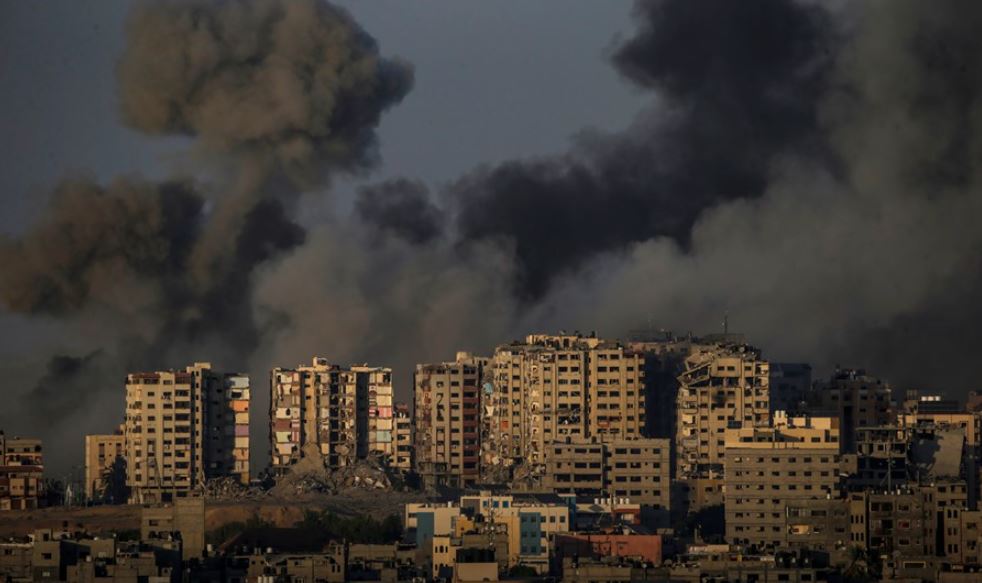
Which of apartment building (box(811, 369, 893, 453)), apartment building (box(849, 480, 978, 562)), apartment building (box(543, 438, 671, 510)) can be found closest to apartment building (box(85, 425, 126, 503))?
apartment building (box(543, 438, 671, 510))

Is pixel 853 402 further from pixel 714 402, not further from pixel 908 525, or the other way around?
pixel 908 525

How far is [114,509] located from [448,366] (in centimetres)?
1563

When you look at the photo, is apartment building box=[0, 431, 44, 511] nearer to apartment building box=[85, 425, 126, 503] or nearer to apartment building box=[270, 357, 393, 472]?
apartment building box=[85, 425, 126, 503]

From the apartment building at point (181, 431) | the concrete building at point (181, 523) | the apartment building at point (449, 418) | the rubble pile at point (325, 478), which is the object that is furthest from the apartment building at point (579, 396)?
the concrete building at point (181, 523)

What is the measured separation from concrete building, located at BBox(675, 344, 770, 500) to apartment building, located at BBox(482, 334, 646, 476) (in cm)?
134

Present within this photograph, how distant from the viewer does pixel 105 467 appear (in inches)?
3915

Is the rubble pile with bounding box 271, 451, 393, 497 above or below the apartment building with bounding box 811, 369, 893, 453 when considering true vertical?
below

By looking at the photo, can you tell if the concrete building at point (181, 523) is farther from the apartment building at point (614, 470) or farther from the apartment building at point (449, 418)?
the apartment building at point (449, 418)

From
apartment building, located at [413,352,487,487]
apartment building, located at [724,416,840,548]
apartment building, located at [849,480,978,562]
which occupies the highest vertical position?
apartment building, located at [413,352,487,487]

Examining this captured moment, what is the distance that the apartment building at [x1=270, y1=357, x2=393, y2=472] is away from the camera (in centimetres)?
10006

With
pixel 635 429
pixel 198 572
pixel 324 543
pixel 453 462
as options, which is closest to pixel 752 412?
pixel 635 429

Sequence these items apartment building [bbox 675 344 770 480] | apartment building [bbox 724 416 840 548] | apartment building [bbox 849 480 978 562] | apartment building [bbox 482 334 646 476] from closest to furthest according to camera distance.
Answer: apartment building [bbox 849 480 978 562], apartment building [bbox 724 416 840 548], apartment building [bbox 675 344 770 480], apartment building [bbox 482 334 646 476]

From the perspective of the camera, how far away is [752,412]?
96688 millimetres

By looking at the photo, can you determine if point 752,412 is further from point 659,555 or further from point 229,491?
point 659,555
